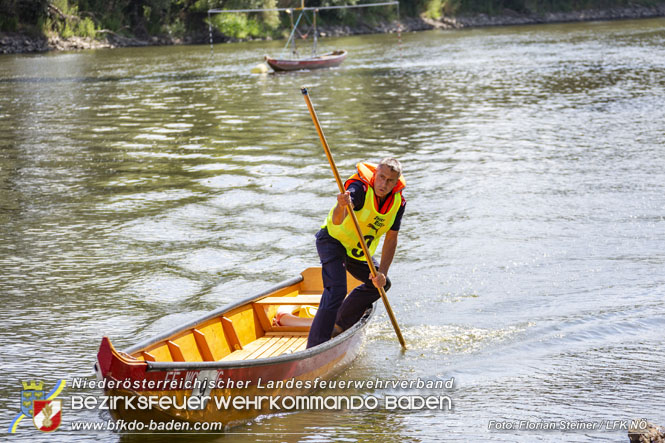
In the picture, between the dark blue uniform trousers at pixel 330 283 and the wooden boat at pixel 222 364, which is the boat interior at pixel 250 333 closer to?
the wooden boat at pixel 222 364

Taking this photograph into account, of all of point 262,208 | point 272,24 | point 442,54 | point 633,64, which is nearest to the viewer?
point 262,208

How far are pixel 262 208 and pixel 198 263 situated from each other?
103 inches

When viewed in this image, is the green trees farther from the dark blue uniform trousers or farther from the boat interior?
the dark blue uniform trousers

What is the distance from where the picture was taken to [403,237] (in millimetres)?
11250

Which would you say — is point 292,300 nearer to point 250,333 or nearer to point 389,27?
point 250,333

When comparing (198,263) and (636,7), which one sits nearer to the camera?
(198,263)

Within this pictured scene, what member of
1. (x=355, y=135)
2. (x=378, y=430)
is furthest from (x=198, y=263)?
(x=355, y=135)

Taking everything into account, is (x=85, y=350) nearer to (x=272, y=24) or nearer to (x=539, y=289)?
(x=539, y=289)

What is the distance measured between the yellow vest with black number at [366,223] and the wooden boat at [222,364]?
70 cm

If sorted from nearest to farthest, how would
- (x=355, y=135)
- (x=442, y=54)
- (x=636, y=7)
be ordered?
(x=355, y=135) → (x=442, y=54) → (x=636, y=7)

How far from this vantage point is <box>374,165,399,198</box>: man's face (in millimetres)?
6500

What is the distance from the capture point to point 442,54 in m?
40.8

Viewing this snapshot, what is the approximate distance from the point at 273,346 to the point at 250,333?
0.27 meters

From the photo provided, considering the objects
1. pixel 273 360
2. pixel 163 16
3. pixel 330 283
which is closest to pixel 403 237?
pixel 330 283
